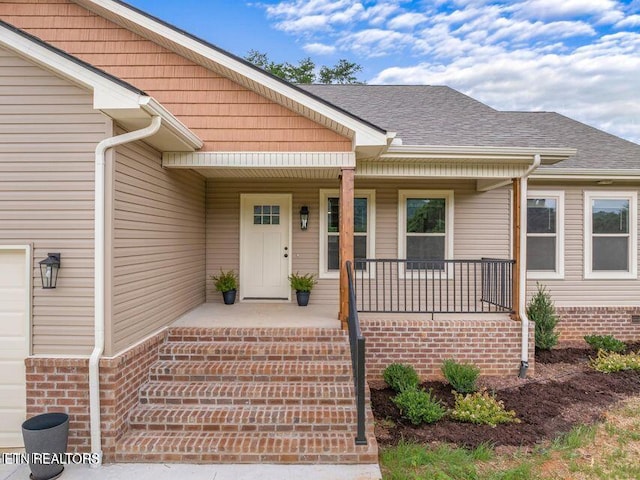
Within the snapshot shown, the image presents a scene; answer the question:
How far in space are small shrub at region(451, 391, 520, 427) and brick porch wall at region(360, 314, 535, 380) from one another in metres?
0.86

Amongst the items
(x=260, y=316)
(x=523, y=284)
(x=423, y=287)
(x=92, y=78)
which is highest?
(x=92, y=78)

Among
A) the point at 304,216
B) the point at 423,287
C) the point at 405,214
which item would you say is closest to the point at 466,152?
the point at 405,214

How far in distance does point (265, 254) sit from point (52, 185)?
3.77 m

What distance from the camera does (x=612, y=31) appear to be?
11266mm

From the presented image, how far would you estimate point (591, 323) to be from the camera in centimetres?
682

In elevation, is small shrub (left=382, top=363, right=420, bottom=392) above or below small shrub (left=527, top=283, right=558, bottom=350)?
below

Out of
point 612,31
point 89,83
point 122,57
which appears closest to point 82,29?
point 122,57

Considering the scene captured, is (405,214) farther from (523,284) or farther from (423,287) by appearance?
(523,284)

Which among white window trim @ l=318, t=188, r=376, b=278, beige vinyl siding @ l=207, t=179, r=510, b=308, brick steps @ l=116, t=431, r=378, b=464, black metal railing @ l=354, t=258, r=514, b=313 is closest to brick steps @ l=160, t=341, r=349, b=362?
brick steps @ l=116, t=431, r=378, b=464

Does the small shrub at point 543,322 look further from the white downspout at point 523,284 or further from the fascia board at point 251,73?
the fascia board at point 251,73

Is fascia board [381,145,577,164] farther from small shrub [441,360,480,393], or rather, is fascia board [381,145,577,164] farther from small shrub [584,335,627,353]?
small shrub [584,335,627,353]

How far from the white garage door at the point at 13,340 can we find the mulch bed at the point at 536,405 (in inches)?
141

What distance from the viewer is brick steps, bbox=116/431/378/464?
3.18 meters

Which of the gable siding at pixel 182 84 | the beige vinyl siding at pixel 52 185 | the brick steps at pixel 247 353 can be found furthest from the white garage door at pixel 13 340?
the gable siding at pixel 182 84
